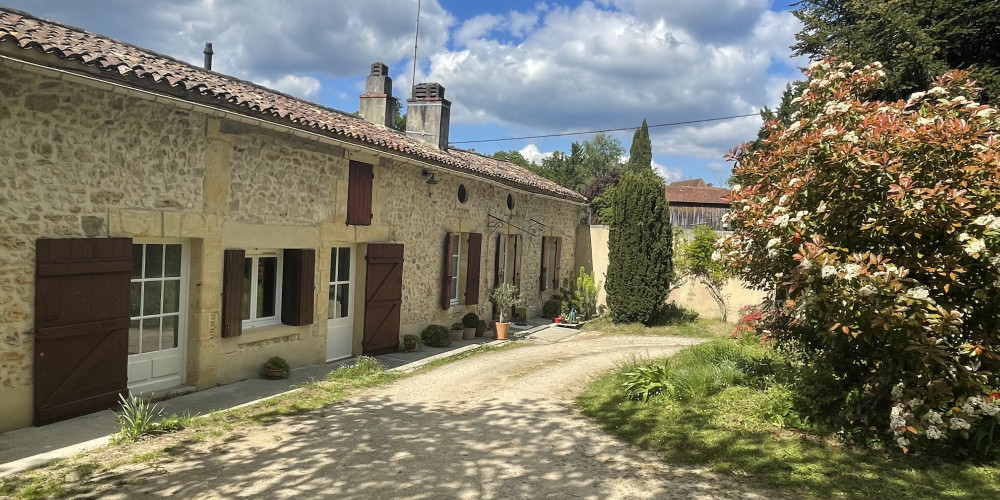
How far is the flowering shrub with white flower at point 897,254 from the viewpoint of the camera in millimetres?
4230

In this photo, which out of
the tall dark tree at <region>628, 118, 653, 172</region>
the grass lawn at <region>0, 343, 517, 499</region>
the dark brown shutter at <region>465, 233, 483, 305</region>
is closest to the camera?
the grass lawn at <region>0, 343, 517, 499</region>

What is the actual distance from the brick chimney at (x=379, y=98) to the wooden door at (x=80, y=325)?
24.8ft

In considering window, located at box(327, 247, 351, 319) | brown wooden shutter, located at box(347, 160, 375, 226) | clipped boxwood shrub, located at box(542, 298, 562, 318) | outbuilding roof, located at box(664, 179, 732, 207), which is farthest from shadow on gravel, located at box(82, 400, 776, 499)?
outbuilding roof, located at box(664, 179, 732, 207)

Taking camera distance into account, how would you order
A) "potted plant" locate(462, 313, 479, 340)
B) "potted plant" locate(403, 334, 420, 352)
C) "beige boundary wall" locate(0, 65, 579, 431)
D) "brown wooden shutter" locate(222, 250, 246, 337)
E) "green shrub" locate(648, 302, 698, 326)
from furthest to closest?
"green shrub" locate(648, 302, 698, 326)
"potted plant" locate(462, 313, 479, 340)
"potted plant" locate(403, 334, 420, 352)
"brown wooden shutter" locate(222, 250, 246, 337)
"beige boundary wall" locate(0, 65, 579, 431)

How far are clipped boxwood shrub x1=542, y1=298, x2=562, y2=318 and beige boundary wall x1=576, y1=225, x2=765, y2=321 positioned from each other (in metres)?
1.41

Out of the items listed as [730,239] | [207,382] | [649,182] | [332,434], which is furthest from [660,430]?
[649,182]

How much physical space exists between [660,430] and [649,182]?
9.45 metres

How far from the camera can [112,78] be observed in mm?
5422

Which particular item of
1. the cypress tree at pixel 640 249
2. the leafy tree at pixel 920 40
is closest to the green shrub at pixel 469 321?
the cypress tree at pixel 640 249

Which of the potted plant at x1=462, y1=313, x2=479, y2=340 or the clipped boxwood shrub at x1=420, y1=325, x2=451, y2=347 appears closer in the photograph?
the clipped boxwood shrub at x1=420, y1=325, x2=451, y2=347

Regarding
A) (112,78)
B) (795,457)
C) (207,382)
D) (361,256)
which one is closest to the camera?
(795,457)

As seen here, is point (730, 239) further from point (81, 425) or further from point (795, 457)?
point (81, 425)

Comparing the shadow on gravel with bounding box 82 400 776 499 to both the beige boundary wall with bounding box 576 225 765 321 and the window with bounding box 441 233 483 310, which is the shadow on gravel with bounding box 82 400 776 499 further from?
the beige boundary wall with bounding box 576 225 765 321

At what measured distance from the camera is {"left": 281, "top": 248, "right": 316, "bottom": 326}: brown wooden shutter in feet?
27.3
